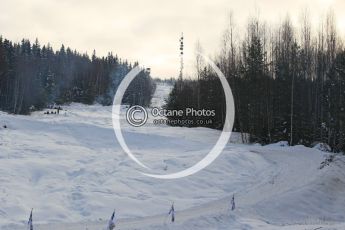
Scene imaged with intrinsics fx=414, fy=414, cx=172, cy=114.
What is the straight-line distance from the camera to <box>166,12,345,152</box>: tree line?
38197 mm

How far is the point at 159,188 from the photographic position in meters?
20.3

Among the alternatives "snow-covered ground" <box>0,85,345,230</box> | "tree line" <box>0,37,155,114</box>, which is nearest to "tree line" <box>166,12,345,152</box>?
"snow-covered ground" <box>0,85,345,230</box>

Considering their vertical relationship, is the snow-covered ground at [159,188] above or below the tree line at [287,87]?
below

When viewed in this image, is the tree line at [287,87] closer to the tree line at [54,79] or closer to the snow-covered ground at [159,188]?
the snow-covered ground at [159,188]

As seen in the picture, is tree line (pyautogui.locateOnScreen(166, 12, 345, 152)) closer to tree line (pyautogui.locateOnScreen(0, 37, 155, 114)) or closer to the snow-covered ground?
the snow-covered ground

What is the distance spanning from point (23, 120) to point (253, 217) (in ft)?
96.3

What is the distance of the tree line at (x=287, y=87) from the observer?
38.2 metres

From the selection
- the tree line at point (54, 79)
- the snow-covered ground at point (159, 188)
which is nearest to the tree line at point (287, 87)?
the snow-covered ground at point (159, 188)

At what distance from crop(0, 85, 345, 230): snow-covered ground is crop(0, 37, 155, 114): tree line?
39573 millimetres

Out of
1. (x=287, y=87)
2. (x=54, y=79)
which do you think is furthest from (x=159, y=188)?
(x=54, y=79)

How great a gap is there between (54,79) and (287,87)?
2800 inches

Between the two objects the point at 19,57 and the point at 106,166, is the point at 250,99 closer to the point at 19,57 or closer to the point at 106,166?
the point at 106,166

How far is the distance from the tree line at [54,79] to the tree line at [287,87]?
34.5 metres

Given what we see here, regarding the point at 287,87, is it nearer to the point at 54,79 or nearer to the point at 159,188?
the point at 159,188
